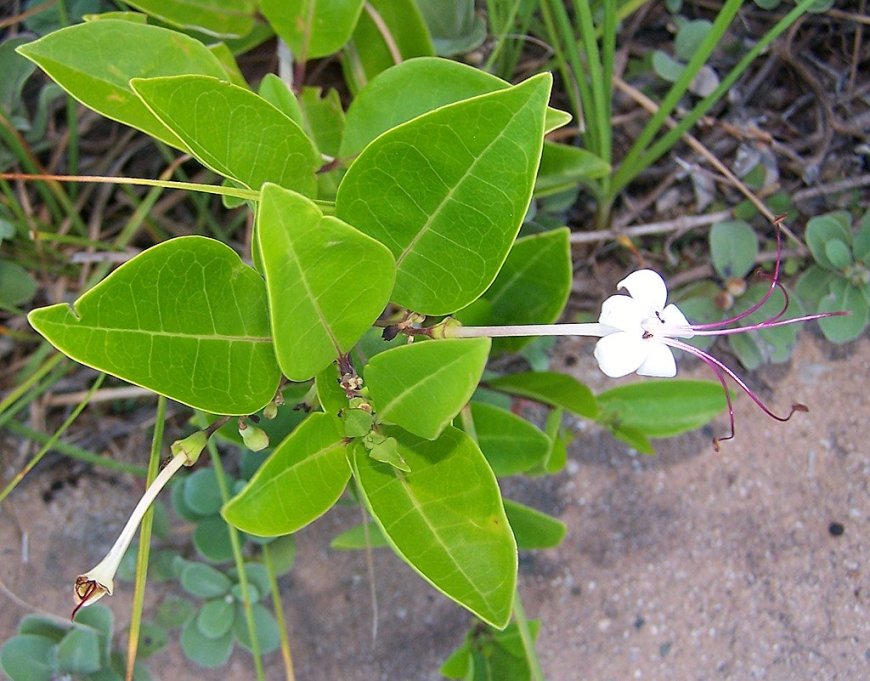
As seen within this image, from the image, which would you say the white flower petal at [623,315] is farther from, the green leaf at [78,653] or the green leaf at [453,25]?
the green leaf at [78,653]

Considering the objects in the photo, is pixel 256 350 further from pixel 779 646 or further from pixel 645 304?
pixel 779 646

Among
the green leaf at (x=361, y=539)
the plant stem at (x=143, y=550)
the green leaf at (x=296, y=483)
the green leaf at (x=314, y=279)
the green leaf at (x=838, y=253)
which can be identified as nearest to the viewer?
the green leaf at (x=314, y=279)

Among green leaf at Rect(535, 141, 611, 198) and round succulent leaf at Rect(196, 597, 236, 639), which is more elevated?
green leaf at Rect(535, 141, 611, 198)

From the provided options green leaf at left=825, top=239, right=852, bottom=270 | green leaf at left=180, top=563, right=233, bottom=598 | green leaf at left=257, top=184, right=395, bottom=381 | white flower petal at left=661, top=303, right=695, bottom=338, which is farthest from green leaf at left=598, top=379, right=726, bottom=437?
green leaf at left=180, top=563, right=233, bottom=598

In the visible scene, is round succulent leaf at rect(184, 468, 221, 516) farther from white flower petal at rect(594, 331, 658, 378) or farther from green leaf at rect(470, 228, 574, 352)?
white flower petal at rect(594, 331, 658, 378)

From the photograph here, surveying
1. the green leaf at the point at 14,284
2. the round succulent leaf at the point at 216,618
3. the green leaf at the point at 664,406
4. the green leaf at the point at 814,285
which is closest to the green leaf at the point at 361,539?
the round succulent leaf at the point at 216,618

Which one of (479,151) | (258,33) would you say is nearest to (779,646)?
(479,151)
